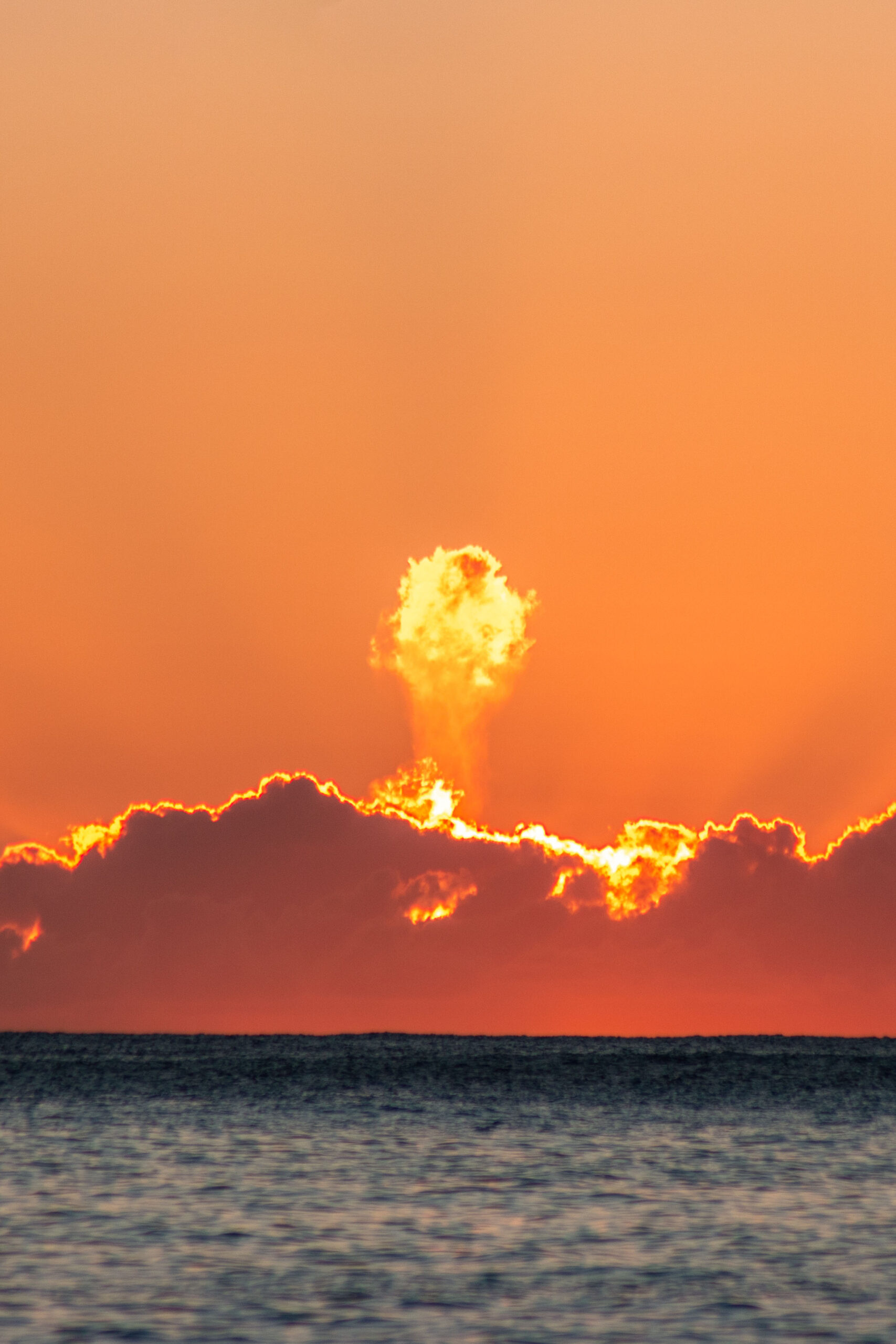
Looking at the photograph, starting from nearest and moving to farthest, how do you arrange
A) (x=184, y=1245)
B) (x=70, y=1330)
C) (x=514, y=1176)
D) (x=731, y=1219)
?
(x=70, y=1330) → (x=184, y=1245) → (x=731, y=1219) → (x=514, y=1176)

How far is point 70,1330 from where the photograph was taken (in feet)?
99.5

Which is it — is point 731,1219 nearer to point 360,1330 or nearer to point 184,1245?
point 184,1245

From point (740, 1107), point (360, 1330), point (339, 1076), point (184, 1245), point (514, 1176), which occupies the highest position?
point (339, 1076)

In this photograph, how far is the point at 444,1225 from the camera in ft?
147

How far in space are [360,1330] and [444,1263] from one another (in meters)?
8.11

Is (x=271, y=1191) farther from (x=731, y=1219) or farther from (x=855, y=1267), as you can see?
(x=855, y=1267)

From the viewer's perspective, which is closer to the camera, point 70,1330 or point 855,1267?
point 70,1330

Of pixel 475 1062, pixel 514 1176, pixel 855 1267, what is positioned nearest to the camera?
pixel 855 1267

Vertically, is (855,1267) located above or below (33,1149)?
below

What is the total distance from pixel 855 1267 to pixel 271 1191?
67.9 feet

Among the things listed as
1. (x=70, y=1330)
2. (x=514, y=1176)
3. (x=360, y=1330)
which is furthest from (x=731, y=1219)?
(x=70, y=1330)

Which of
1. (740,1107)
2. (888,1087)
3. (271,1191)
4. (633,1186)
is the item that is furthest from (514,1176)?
(888,1087)

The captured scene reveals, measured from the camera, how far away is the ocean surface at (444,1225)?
32.0m

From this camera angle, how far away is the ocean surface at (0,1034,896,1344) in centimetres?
3203
